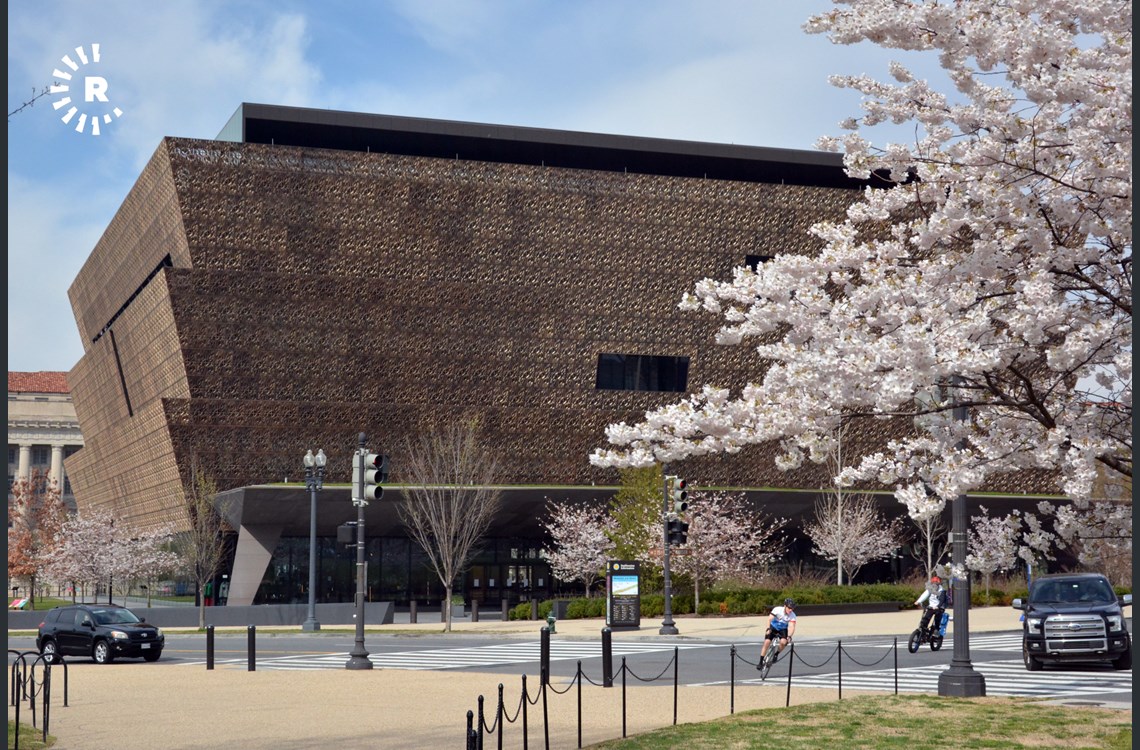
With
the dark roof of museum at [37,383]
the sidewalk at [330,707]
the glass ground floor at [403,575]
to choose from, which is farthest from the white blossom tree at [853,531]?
the dark roof of museum at [37,383]

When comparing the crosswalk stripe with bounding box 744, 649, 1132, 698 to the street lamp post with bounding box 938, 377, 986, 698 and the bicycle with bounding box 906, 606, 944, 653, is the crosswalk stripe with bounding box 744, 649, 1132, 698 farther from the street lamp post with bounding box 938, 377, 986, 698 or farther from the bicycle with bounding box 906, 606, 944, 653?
the bicycle with bounding box 906, 606, 944, 653

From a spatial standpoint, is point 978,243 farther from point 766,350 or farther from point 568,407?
point 568,407

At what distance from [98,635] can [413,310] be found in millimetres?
32206

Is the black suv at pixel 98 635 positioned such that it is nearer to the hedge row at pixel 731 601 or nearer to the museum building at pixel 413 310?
the hedge row at pixel 731 601

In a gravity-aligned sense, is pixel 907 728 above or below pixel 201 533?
below

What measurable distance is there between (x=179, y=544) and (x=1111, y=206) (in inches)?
2262

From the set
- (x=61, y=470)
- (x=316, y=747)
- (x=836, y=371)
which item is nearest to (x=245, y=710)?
(x=316, y=747)

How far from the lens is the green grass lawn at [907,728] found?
14406 mm

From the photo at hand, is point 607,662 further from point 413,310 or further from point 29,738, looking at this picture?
point 413,310

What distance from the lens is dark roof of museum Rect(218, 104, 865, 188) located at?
2591 inches

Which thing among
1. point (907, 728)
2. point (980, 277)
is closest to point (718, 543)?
point (907, 728)

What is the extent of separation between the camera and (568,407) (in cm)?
6506

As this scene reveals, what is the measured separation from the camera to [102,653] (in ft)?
106

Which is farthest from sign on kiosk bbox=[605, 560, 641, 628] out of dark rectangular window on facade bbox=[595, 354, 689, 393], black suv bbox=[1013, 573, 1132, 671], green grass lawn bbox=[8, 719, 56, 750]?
green grass lawn bbox=[8, 719, 56, 750]
